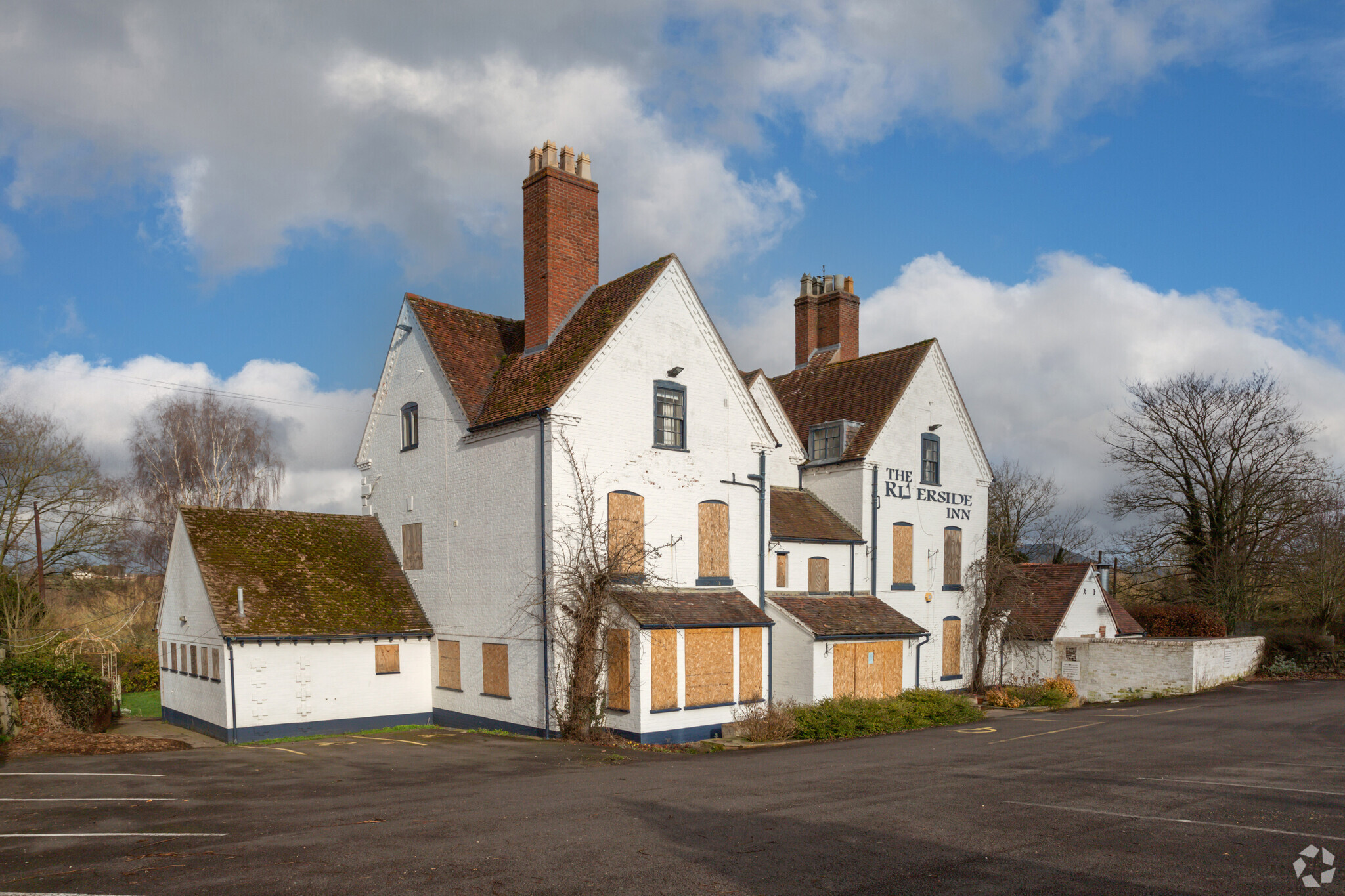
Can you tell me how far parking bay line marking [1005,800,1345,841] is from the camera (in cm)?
1005

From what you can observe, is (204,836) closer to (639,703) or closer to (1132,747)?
(639,703)

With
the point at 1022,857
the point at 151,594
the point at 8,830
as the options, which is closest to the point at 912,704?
the point at 1022,857

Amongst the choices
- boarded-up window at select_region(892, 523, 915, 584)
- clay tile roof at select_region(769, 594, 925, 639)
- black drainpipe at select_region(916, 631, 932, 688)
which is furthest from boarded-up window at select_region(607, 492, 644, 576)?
black drainpipe at select_region(916, 631, 932, 688)

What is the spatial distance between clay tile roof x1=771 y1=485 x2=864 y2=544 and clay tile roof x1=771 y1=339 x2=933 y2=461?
1916 millimetres

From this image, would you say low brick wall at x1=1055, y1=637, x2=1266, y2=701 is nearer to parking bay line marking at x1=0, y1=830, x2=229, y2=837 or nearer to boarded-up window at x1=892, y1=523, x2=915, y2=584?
boarded-up window at x1=892, y1=523, x2=915, y2=584

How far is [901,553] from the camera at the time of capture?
28453mm

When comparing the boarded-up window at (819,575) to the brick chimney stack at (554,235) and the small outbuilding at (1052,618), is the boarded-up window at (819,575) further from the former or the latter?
the brick chimney stack at (554,235)

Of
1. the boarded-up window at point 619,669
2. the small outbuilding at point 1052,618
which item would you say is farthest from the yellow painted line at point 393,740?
the small outbuilding at point 1052,618

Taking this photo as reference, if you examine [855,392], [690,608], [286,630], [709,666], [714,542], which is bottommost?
[709,666]

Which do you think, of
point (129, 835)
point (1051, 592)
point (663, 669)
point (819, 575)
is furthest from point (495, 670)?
point (1051, 592)

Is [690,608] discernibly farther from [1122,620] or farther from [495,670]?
[1122,620]

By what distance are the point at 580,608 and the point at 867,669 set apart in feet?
29.9

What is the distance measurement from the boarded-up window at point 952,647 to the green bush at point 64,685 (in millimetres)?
24842

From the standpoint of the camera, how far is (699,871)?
8930 mm
